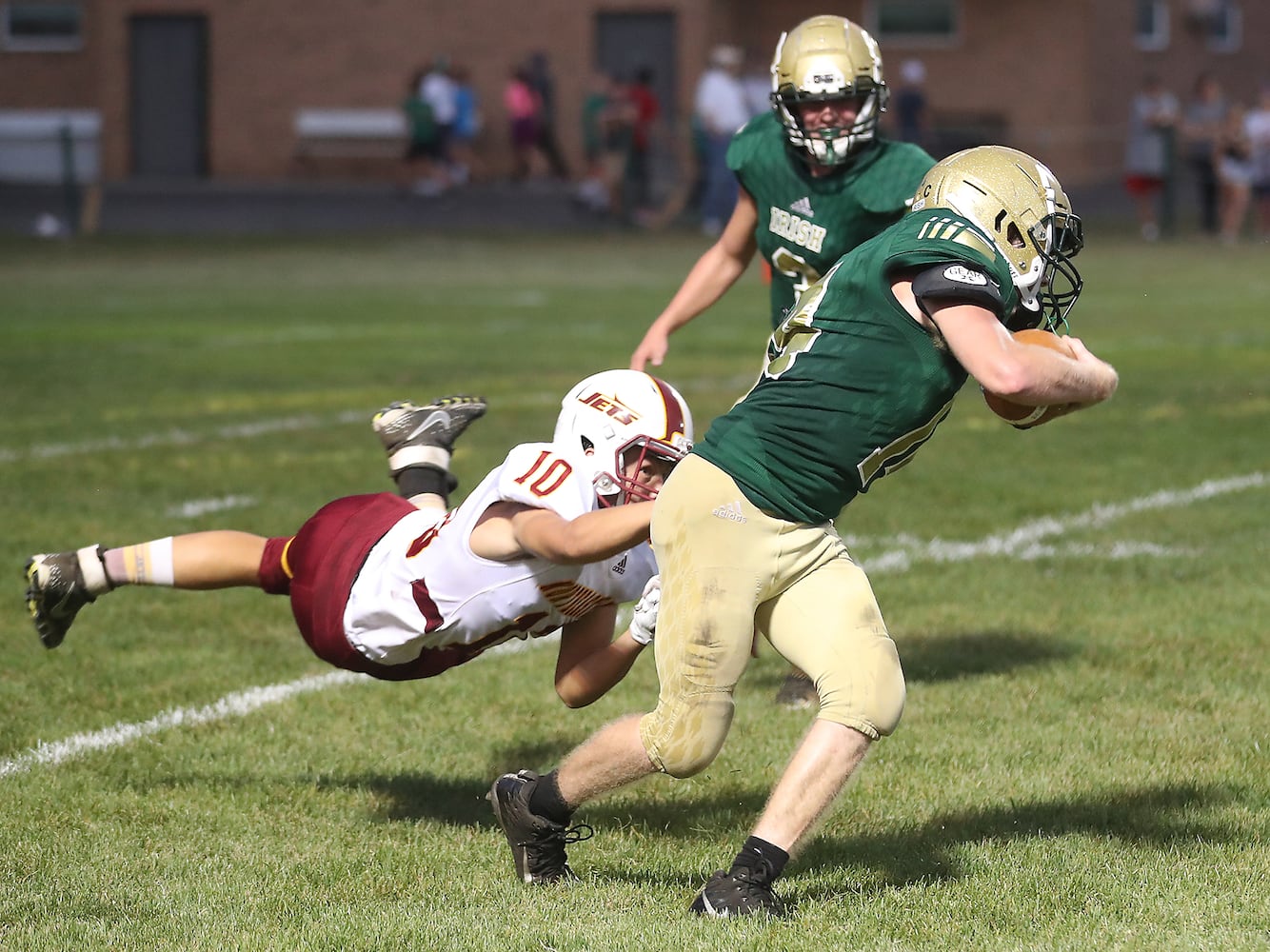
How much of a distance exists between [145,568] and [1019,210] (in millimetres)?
2586

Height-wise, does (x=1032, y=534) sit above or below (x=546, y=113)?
below

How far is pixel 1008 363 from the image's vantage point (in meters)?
3.79

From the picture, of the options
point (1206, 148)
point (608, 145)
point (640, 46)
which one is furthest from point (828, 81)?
point (640, 46)

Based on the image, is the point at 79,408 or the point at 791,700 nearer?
the point at 791,700

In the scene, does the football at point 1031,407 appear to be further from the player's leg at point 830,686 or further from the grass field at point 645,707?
the grass field at point 645,707

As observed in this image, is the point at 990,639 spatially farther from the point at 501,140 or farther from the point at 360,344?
the point at 501,140

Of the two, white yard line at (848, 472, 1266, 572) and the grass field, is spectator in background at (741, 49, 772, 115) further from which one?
white yard line at (848, 472, 1266, 572)

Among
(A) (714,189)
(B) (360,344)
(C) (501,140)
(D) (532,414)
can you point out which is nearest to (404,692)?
(D) (532,414)

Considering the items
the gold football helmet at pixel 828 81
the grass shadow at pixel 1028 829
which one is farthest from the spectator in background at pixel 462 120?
the grass shadow at pixel 1028 829

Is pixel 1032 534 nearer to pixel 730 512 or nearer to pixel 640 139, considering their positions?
pixel 730 512

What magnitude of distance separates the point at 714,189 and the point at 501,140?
31.1 feet

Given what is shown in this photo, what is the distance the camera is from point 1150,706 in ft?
18.9

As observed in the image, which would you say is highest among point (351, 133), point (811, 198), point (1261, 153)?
point (351, 133)

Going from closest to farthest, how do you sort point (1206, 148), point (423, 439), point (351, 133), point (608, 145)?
point (423, 439)
point (1206, 148)
point (608, 145)
point (351, 133)
